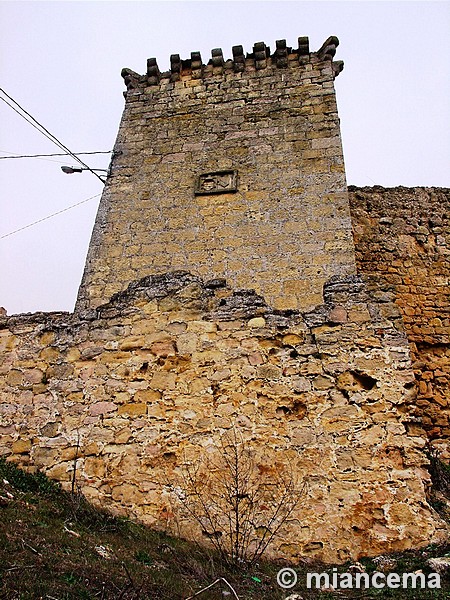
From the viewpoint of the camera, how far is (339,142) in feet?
24.9

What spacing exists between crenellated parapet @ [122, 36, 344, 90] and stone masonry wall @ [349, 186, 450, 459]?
7.66ft

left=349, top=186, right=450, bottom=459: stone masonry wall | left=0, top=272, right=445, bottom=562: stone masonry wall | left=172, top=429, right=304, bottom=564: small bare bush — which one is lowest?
left=172, top=429, right=304, bottom=564: small bare bush

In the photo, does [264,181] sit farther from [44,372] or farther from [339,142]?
[44,372]

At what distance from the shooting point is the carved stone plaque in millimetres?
7582

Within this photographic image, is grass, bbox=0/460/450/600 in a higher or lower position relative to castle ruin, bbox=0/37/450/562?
lower

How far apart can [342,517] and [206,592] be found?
1.38 m

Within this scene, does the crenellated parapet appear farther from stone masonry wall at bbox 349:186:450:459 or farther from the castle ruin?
stone masonry wall at bbox 349:186:450:459

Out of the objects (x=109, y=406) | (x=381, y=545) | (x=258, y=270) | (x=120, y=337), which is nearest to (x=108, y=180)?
(x=258, y=270)

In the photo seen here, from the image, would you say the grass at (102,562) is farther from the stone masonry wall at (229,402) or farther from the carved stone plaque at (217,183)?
the carved stone plaque at (217,183)

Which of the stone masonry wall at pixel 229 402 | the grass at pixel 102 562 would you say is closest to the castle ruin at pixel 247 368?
the stone masonry wall at pixel 229 402

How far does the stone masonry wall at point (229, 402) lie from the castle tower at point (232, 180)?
2.01 m

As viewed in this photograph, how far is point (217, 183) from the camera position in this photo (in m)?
7.68

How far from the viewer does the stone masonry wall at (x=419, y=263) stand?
7367 millimetres

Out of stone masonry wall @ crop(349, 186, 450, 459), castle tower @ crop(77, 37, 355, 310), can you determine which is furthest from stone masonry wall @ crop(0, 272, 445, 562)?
stone masonry wall @ crop(349, 186, 450, 459)
